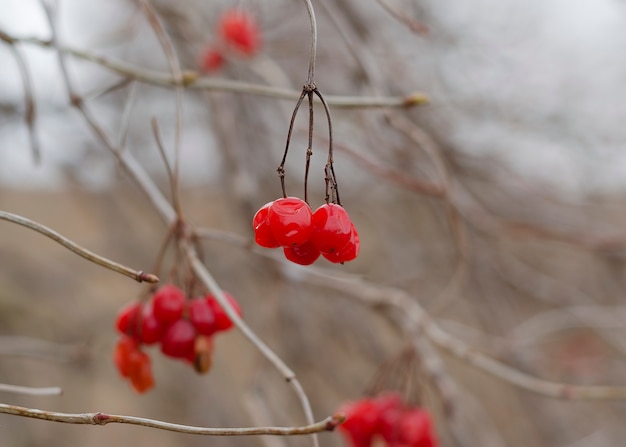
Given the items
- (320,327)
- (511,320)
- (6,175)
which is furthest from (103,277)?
(511,320)

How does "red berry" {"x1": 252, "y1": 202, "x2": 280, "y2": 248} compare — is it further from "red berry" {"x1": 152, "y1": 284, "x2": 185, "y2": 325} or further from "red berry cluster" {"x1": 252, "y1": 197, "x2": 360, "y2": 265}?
"red berry" {"x1": 152, "y1": 284, "x2": 185, "y2": 325}

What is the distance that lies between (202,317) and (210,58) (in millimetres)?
1479

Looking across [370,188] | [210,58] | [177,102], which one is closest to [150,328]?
[177,102]

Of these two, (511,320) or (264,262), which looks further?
(511,320)

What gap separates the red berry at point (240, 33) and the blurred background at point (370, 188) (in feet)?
0.24

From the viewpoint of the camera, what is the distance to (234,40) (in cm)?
235

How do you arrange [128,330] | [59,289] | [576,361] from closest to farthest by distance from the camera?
1. [128,330]
2. [59,289]
3. [576,361]

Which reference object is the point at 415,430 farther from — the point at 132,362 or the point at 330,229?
the point at 330,229

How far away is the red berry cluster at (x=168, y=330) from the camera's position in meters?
1.27

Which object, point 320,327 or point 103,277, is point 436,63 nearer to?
point 320,327

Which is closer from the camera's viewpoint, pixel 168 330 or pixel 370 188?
pixel 168 330

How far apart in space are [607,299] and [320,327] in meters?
1.85

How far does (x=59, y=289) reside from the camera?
404cm

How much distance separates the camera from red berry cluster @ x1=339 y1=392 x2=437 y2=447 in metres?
1.68
